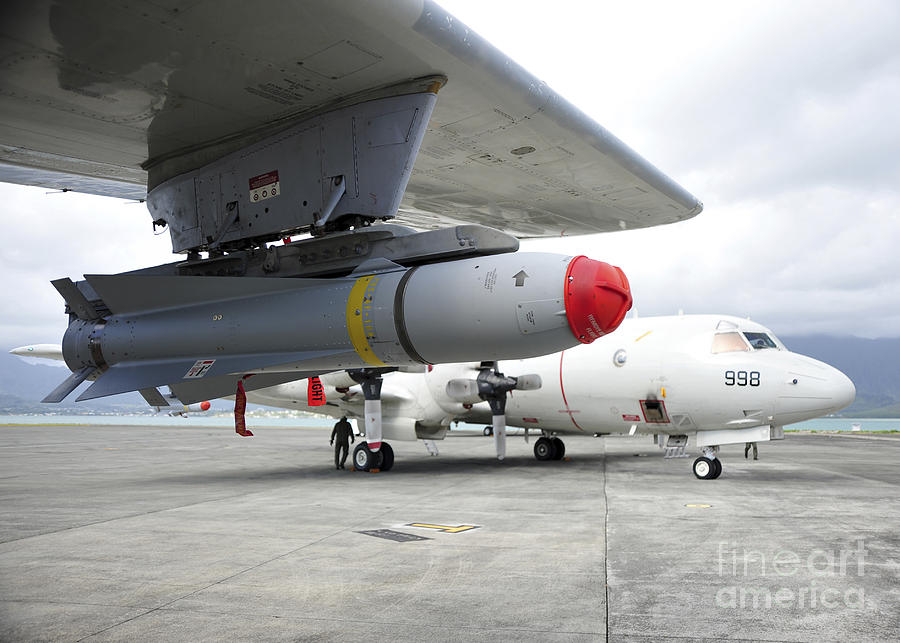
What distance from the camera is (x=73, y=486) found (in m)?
10.8

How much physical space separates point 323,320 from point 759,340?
9573 mm

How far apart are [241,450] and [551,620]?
17.1m

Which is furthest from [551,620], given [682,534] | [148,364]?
[148,364]

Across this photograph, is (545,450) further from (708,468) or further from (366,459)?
(708,468)

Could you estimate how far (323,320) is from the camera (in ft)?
15.9

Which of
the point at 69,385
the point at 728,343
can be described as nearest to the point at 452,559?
the point at 69,385

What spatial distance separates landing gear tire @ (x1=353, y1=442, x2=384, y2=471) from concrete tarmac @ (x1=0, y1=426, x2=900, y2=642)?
1363mm

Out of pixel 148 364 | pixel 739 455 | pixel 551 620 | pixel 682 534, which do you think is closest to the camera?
pixel 551 620

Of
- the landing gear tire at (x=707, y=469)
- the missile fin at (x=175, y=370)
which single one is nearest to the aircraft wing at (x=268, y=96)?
the missile fin at (x=175, y=370)

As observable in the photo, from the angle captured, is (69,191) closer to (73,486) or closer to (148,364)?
(148,364)

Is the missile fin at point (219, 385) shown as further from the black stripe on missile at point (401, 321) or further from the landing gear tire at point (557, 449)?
the landing gear tire at point (557, 449)

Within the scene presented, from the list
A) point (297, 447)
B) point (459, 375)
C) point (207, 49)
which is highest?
point (207, 49)

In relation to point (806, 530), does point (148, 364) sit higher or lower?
higher

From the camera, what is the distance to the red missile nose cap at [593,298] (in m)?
4.12
